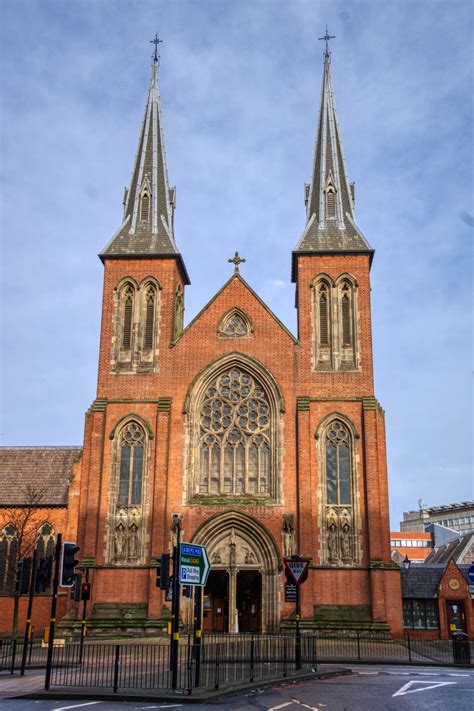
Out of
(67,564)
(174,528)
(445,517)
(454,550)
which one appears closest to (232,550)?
(174,528)

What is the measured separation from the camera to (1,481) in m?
41.4


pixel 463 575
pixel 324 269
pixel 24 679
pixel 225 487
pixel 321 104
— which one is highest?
pixel 321 104

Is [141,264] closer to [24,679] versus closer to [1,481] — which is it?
[1,481]

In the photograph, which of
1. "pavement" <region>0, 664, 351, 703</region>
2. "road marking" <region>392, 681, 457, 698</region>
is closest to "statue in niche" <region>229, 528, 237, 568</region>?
"pavement" <region>0, 664, 351, 703</region>

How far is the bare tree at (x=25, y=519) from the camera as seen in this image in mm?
38219

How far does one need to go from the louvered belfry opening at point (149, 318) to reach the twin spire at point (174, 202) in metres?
2.06

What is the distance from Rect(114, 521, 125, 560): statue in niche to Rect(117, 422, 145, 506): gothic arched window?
3.61 feet

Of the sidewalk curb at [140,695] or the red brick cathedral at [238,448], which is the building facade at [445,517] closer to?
the red brick cathedral at [238,448]

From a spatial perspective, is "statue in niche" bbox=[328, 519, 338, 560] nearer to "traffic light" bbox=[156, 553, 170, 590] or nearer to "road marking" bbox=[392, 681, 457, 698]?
"road marking" bbox=[392, 681, 457, 698]

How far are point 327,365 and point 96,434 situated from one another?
1153 cm

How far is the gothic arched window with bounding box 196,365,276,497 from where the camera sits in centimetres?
3575

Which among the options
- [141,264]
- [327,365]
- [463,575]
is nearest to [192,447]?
[327,365]

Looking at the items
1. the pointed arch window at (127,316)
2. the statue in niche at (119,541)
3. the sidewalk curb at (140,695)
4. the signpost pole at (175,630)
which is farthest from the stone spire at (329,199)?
the sidewalk curb at (140,695)

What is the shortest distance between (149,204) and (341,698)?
3193 cm
